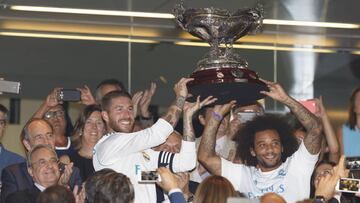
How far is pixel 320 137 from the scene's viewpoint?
1113 centimetres

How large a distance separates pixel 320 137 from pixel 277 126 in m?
0.49

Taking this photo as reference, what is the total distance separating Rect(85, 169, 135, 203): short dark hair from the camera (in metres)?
9.33

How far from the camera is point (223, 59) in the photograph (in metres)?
11.3

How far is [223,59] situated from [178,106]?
685 millimetres

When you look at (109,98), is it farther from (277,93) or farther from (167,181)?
(167,181)

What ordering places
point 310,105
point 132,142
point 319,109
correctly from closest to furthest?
1. point 132,142
2. point 319,109
3. point 310,105

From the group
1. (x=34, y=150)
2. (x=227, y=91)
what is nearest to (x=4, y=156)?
(x=34, y=150)

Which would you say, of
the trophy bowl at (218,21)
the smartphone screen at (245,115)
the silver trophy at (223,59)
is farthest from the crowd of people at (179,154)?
the trophy bowl at (218,21)

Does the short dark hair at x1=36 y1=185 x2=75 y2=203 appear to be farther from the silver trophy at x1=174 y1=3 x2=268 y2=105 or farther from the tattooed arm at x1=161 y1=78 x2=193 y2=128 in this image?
the silver trophy at x1=174 y1=3 x2=268 y2=105

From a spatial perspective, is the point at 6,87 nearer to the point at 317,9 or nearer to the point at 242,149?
the point at 242,149

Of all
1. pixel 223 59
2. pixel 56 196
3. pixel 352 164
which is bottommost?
pixel 56 196

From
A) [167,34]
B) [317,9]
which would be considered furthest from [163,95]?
[317,9]

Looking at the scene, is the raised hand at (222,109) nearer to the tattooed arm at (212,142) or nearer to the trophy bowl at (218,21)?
the tattooed arm at (212,142)

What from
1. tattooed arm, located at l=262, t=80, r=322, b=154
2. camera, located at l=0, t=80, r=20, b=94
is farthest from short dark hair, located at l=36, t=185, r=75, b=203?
tattooed arm, located at l=262, t=80, r=322, b=154
